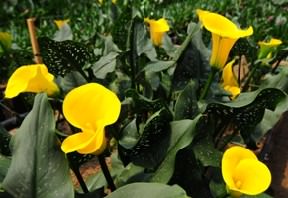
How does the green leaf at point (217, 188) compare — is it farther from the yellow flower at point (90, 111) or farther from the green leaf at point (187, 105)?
the yellow flower at point (90, 111)

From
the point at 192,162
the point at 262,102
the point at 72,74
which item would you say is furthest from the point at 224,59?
the point at 72,74

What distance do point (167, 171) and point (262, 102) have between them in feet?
0.96

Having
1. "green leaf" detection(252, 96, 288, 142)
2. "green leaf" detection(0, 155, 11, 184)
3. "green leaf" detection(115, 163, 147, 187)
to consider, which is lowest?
"green leaf" detection(252, 96, 288, 142)

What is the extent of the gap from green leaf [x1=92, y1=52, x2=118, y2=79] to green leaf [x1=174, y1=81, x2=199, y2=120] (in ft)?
0.96

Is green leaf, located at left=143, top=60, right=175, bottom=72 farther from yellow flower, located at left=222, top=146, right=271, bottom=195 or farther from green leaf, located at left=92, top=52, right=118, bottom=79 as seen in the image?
yellow flower, located at left=222, top=146, right=271, bottom=195

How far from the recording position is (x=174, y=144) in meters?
0.86

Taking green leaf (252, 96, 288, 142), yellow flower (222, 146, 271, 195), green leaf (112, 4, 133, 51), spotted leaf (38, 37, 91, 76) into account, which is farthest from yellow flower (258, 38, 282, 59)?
yellow flower (222, 146, 271, 195)

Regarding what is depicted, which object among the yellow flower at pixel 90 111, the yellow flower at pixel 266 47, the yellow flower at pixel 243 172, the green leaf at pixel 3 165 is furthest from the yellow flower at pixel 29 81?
the yellow flower at pixel 266 47

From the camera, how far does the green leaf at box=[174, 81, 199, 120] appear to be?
3.10ft

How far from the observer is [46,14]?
3689mm

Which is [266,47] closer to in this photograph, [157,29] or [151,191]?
[157,29]

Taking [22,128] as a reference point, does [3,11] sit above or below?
below

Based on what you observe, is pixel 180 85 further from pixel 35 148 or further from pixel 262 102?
pixel 35 148

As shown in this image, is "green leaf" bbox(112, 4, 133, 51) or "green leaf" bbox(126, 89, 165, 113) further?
"green leaf" bbox(112, 4, 133, 51)
